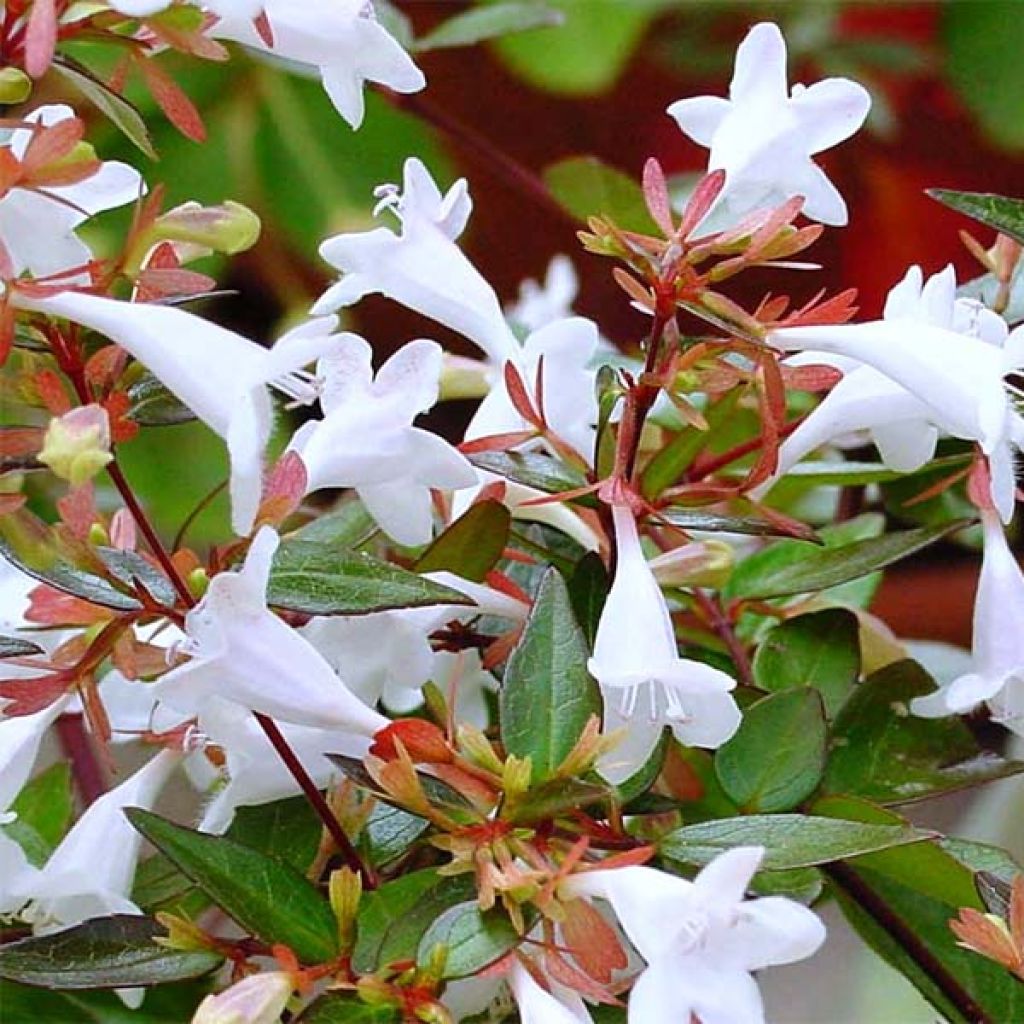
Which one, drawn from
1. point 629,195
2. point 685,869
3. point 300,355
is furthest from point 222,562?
point 629,195

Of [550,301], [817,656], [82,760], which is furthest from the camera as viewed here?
[550,301]

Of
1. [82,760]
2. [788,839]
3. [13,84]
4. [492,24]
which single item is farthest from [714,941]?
[492,24]

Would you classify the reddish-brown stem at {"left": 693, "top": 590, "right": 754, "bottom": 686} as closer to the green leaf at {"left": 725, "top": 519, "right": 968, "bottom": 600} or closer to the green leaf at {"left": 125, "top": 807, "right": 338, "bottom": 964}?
the green leaf at {"left": 725, "top": 519, "right": 968, "bottom": 600}

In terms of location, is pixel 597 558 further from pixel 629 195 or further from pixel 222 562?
pixel 629 195

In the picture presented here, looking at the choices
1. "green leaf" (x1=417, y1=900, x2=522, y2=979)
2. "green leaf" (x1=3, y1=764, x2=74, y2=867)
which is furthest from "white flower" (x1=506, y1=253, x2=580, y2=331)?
"green leaf" (x1=417, y1=900, x2=522, y2=979)

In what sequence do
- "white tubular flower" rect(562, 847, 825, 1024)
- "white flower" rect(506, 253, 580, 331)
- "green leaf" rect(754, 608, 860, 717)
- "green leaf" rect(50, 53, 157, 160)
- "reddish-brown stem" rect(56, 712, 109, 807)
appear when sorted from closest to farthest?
1. "white tubular flower" rect(562, 847, 825, 1024)
2. "green leaf" rect(50, 53, 157, 160)
3. "green leaf" rect(754, 608, 860, 717)
4. "reddish-brown stem" rect(56, 712, 109, 807)
5. "white flower" rect(506, 253, 580, 331)

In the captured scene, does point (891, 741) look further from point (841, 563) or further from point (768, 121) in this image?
point (768, 121)

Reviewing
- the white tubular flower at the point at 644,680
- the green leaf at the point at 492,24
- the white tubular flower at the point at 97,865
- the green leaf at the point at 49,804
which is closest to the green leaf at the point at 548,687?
the white tubular flower at the point at 644,680
